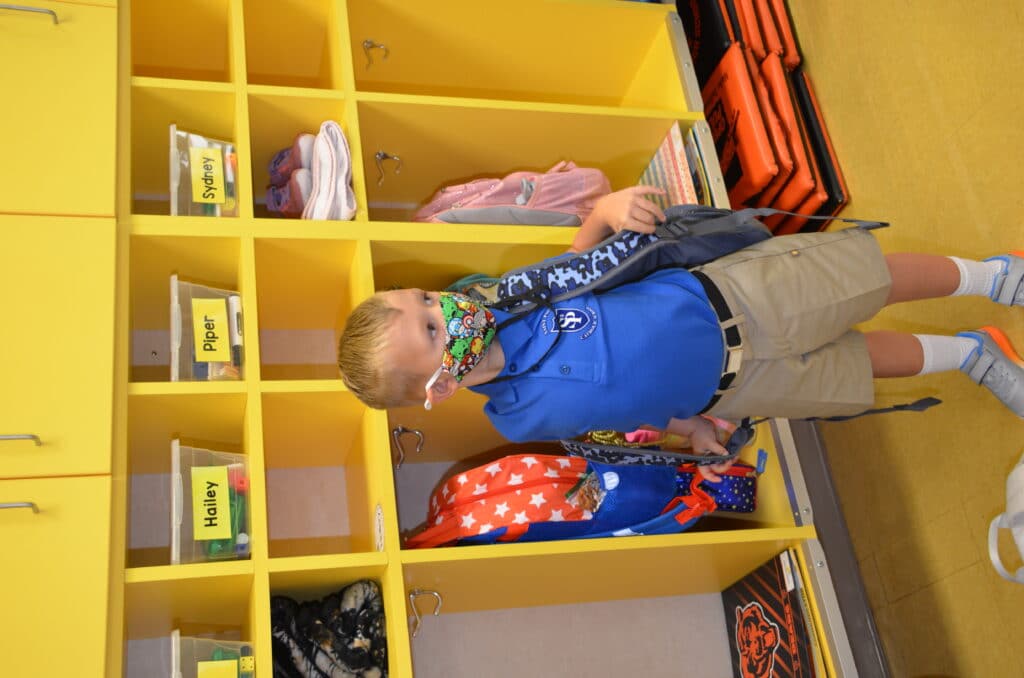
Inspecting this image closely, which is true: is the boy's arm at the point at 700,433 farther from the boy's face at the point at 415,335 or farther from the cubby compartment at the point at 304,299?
the cubby compartment at the point at 304,299

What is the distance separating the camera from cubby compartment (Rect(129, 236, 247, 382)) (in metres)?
1.91

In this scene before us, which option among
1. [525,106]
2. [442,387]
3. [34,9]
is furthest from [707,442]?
[34,9]

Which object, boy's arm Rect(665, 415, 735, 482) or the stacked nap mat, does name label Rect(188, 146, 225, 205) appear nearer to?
boy's arm Rect(665, 415, 735, 482)

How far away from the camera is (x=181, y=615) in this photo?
1813mm

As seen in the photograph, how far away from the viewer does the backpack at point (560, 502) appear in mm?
1894

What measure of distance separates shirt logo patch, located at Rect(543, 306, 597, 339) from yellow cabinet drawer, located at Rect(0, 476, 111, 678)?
84cm

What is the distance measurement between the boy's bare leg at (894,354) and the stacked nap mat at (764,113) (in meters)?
0.69

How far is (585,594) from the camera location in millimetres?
2121

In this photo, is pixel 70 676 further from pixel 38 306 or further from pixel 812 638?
pixel 812 638

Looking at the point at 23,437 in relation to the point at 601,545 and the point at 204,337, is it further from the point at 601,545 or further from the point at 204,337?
the point at 601,545

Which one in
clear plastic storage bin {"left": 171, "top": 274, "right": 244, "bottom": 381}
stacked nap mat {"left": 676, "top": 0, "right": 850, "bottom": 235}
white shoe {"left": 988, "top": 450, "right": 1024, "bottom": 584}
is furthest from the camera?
stacked nap mat {"left": 676, "top": 0, "right": 850, "bottom": 235}

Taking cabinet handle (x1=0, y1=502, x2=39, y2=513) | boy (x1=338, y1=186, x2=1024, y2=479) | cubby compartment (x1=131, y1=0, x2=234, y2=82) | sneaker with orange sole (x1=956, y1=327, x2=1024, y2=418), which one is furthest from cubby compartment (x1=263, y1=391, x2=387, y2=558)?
sneaker with orange sole (x1=956, y1=327, x2=1024, y2=418)

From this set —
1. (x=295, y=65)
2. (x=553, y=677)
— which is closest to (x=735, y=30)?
(x=295, y=65)

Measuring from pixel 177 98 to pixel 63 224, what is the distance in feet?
1.46
